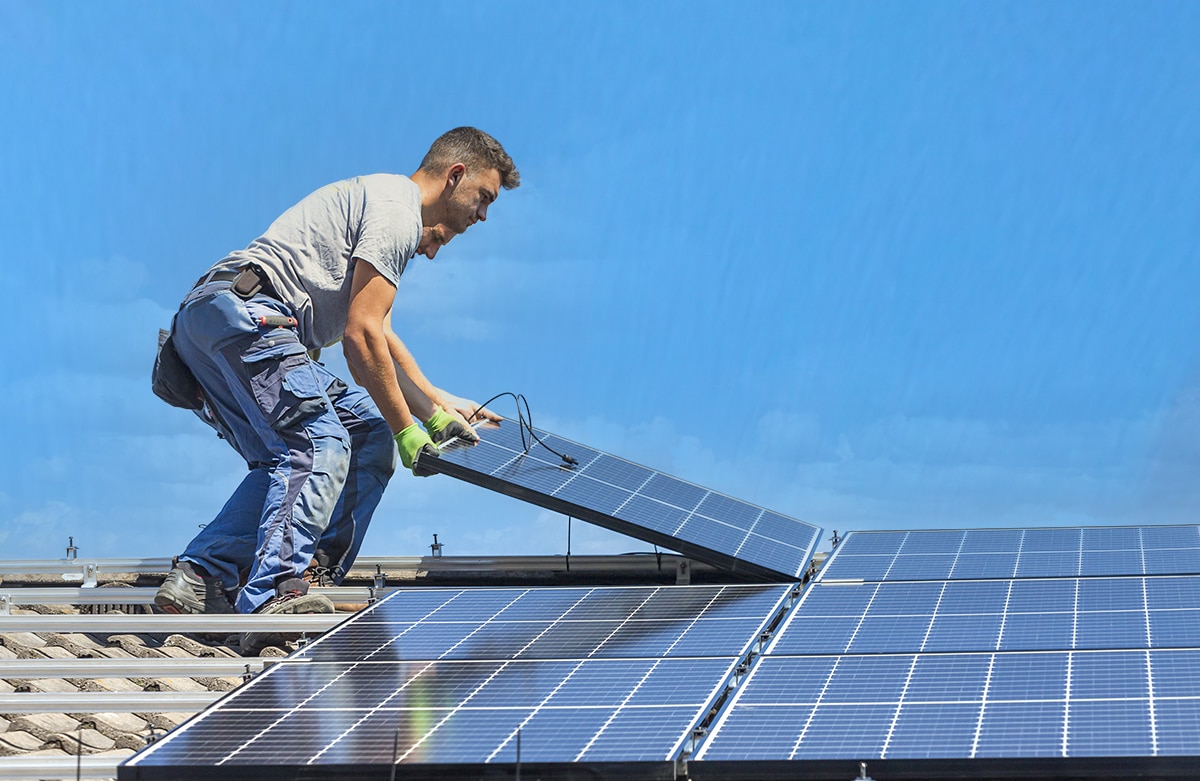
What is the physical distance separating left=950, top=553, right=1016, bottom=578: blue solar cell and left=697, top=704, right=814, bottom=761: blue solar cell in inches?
138

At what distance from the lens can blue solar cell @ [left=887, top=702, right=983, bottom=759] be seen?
643cm

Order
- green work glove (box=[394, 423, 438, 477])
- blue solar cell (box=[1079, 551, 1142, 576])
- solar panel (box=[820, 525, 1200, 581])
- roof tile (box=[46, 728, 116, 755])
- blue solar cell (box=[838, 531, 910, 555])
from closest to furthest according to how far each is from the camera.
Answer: roof tile (box=[46, 728, 116, 755]) < blue solar cell (box=[1079, 551, 1142, 576]) < solar panel (box=[820, 525, 1200, 581]) < green work glove (box=[394, 423, 438, 477]) < blue solar cell (box=[838, 531, 910, 555])

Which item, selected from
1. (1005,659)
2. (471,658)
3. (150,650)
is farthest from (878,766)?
(150,650)

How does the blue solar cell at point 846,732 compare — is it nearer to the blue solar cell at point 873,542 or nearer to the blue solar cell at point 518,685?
the blue solar cell at point 518,685

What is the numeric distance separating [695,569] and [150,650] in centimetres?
406

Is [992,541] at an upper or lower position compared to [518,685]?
upper

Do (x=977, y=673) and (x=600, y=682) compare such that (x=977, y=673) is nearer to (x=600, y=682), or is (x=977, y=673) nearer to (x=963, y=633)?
(x=963, y=633)

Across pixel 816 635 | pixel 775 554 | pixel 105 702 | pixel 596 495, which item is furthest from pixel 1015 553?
pixel 105 702

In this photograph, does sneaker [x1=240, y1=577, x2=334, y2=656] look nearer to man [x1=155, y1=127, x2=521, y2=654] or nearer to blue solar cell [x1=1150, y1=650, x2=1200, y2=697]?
man [x1=155, y1=127, x2=521, y2=654]

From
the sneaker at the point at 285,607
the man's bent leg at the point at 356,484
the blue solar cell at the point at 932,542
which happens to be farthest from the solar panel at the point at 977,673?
the man's bent leg at the point at 356,484

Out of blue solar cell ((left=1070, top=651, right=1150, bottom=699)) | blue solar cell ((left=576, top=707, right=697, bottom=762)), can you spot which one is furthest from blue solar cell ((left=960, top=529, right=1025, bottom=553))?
blue solar cell ((left=576, top=707, right=697, bottom=762))

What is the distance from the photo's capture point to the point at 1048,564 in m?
10.5

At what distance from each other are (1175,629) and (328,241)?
20.2 ft

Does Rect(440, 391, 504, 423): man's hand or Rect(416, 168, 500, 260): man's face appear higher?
Rect(416, 168, 500, 260): man's face
